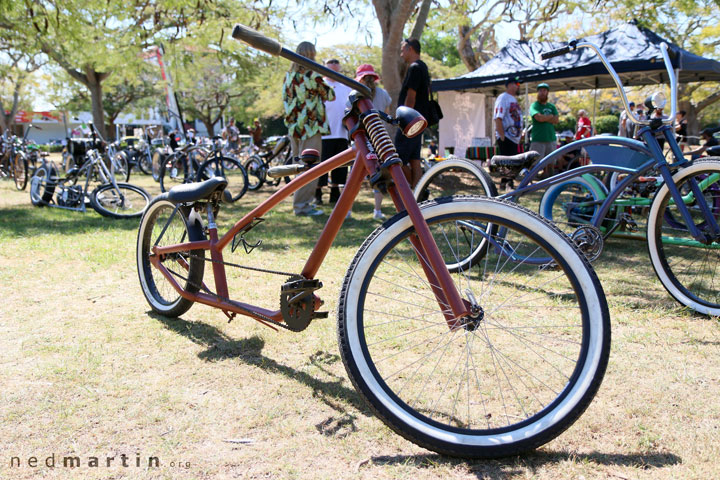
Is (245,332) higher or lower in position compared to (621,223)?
lower

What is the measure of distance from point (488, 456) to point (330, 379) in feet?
3.19

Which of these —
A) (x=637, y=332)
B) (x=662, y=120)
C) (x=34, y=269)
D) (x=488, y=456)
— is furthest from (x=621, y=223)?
(x=34, y=269)

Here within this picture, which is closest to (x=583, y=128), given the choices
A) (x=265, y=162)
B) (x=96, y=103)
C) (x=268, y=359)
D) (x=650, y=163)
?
(x=265, y=162)

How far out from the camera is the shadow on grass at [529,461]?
193cm

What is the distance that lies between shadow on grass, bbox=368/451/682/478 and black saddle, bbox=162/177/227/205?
174cm

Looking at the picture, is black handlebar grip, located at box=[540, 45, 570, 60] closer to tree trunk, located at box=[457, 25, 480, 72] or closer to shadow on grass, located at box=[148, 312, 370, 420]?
shadow on grass, located at box=[148, 312, 370, 420]

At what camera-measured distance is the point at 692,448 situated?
202 centimetres

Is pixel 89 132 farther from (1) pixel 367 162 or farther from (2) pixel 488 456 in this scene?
(2) pixel 488 456

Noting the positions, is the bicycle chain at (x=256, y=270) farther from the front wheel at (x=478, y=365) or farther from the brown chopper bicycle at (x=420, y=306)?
the front wheel at (x=478, y=365)

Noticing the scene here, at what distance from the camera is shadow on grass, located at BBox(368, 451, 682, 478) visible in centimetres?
193

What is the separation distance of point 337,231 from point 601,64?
9608mm

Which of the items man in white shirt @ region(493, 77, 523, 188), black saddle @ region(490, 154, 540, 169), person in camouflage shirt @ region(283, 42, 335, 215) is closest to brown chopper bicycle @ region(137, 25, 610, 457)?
black saddle @ region(490, 154, 540, 169)

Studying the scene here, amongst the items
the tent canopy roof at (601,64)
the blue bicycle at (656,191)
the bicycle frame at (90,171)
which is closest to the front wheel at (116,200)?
the bicycle frame at (90,171)

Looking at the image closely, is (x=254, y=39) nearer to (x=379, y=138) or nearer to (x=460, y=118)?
(x=379, y=138)
